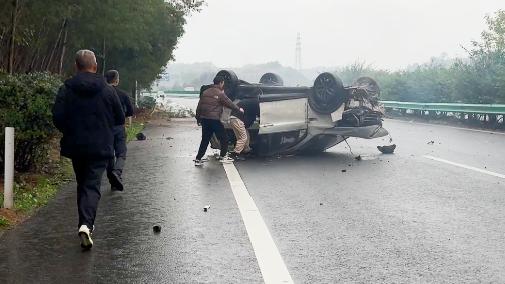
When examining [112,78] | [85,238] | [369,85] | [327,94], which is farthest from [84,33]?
[85,238]

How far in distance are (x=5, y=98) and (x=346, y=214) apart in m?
5.13

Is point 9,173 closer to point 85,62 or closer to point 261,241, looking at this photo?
point 85,62

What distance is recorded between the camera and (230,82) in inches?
573

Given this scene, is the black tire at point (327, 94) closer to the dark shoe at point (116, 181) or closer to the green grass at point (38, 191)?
the green grass at point (38, 191)

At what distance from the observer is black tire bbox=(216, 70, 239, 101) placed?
47.6ft

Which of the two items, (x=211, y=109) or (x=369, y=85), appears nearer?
(x=211, y=109)

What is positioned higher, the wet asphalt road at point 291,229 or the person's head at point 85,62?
the person's head at point 85,62

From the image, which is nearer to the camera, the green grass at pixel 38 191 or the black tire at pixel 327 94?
the green grass at pixel 38 191

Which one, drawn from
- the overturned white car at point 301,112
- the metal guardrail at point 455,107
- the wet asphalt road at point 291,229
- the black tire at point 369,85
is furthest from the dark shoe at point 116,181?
the metal guardrail at point 455,107

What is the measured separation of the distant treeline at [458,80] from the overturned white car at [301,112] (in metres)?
14.1

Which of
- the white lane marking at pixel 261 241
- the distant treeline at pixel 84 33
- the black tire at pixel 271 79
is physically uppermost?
the distant treeline at pixel 84 33

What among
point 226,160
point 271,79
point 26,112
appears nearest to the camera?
point 26,112

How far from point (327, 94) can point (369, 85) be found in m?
1.78

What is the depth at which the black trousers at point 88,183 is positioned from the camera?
638 cm
